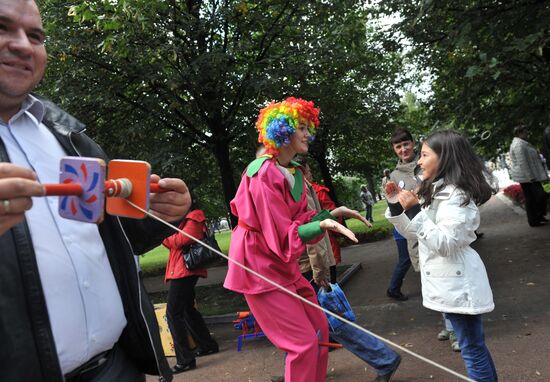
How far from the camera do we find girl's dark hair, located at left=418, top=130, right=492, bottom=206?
3092 mm

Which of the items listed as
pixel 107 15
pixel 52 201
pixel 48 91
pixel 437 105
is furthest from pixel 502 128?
pixel 52 201

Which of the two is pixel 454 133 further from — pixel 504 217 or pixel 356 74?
pixel 504 217

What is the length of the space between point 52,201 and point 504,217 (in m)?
13.3

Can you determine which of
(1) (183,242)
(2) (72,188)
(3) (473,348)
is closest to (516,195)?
(1) (183,242)

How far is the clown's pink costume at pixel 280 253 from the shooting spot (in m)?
3.07

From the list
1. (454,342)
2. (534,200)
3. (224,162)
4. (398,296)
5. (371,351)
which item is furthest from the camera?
(534,200)

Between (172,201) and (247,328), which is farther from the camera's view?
(247,328)

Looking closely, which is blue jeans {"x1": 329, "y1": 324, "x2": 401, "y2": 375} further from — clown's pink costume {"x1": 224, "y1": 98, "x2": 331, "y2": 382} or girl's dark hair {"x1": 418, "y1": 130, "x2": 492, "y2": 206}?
girl's dark hair {"x1": 418, "y1": 130, "x2": 492, "y2": 206}

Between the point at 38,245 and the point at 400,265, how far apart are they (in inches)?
217

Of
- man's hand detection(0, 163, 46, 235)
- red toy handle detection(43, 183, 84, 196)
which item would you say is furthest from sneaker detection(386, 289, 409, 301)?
man's hand detection(0, 163, 46, 235)

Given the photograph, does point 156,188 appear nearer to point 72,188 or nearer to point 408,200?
point 72,188

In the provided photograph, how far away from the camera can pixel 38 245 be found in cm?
149

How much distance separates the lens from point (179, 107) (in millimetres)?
7941

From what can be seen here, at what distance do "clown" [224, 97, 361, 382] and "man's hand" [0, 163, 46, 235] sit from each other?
78.0 inches
